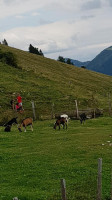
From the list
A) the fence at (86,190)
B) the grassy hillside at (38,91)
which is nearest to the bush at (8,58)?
the grassy hillside at (38,91)

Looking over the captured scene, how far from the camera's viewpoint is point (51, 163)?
1700 centimetres

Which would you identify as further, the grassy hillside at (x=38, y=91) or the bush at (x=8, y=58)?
the bush at (x=8, y=58)

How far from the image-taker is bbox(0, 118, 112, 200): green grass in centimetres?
1303

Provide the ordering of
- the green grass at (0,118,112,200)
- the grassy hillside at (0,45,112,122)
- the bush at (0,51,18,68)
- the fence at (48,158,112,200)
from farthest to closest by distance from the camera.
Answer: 1. the bush at (0,51,18,68)
2. the grassy hillside at (0,45,112,122)
3. the green grass at (0,118,112,200)
4. the fence at (48,158,112,200)

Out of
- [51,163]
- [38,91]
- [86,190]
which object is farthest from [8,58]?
[86,190]

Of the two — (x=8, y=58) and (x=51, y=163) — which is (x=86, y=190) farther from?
(x=8, y=58)

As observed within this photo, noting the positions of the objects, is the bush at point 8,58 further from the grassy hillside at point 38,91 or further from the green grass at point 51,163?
the green grass at point 51,163

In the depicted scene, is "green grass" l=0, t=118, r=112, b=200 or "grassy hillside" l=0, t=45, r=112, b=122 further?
"grassy hillside" l=0, t=45, r=112, b=122

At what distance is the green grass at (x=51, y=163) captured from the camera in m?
13.0

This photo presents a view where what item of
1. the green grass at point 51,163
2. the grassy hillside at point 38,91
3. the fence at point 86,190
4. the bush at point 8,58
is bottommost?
the fence at point 86,190

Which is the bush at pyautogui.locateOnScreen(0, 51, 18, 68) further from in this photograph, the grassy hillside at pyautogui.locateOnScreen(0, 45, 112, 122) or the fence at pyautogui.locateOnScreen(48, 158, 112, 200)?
the fence at pyautogui.locateOnScreen(48, 158, 112, 200)

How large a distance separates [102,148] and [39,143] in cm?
509

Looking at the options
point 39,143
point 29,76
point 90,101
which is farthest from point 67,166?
point 29,76

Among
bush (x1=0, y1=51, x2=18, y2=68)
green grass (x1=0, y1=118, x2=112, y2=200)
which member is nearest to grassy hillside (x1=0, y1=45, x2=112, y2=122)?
bush (x1=0, y1=51, x2=18, y2=68)
